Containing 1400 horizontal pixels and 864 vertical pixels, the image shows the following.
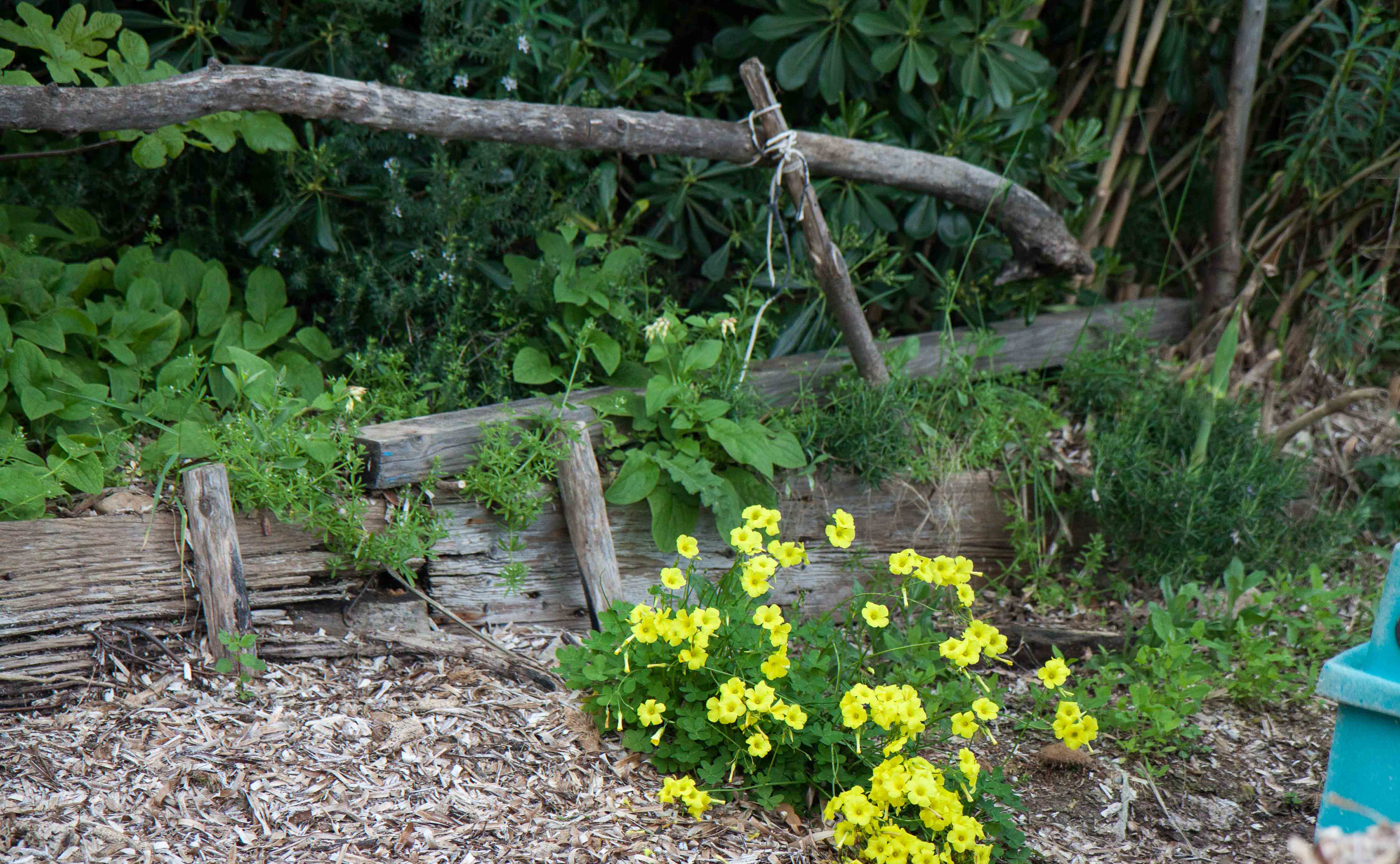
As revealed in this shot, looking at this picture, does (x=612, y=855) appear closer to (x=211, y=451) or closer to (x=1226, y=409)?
(x=211, y=451)

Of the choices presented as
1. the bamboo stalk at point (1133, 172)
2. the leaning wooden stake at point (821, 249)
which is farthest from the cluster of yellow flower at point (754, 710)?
the bamboo stalk at point (1133, 172)

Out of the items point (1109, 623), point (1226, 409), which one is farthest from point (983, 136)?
point (1109, 623)

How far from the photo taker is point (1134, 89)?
409cm

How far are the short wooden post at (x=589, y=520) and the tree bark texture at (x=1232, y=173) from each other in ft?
9.23

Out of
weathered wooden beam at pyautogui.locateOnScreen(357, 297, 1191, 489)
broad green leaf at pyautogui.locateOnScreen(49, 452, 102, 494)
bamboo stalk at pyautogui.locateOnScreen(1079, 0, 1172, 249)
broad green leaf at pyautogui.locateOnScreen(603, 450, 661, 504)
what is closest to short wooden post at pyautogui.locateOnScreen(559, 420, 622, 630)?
broad green leaf at pyautogui.locateOnScreen(603, 450, 661, 504)

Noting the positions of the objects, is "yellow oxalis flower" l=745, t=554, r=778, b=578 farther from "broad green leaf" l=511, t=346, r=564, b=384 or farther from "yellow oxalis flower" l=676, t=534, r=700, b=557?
"broad green leaf" l=511, t=346, r=564, b=384

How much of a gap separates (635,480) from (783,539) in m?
0.59

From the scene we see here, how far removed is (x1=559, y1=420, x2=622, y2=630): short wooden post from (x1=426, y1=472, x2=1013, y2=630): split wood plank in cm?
9

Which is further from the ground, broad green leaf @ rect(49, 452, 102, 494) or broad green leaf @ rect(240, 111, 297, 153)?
broad green leaf @ rect(240, 111, 297, 153)

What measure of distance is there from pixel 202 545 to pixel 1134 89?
366 centimetres

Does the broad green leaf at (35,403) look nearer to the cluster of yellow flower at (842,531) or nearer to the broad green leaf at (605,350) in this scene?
the broad green leaf at (605,350)

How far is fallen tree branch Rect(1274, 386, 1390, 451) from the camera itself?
3500mm

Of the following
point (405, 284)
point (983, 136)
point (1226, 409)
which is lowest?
point (1226, 409)

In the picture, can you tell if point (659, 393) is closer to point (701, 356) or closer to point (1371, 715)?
point (701, 356)
